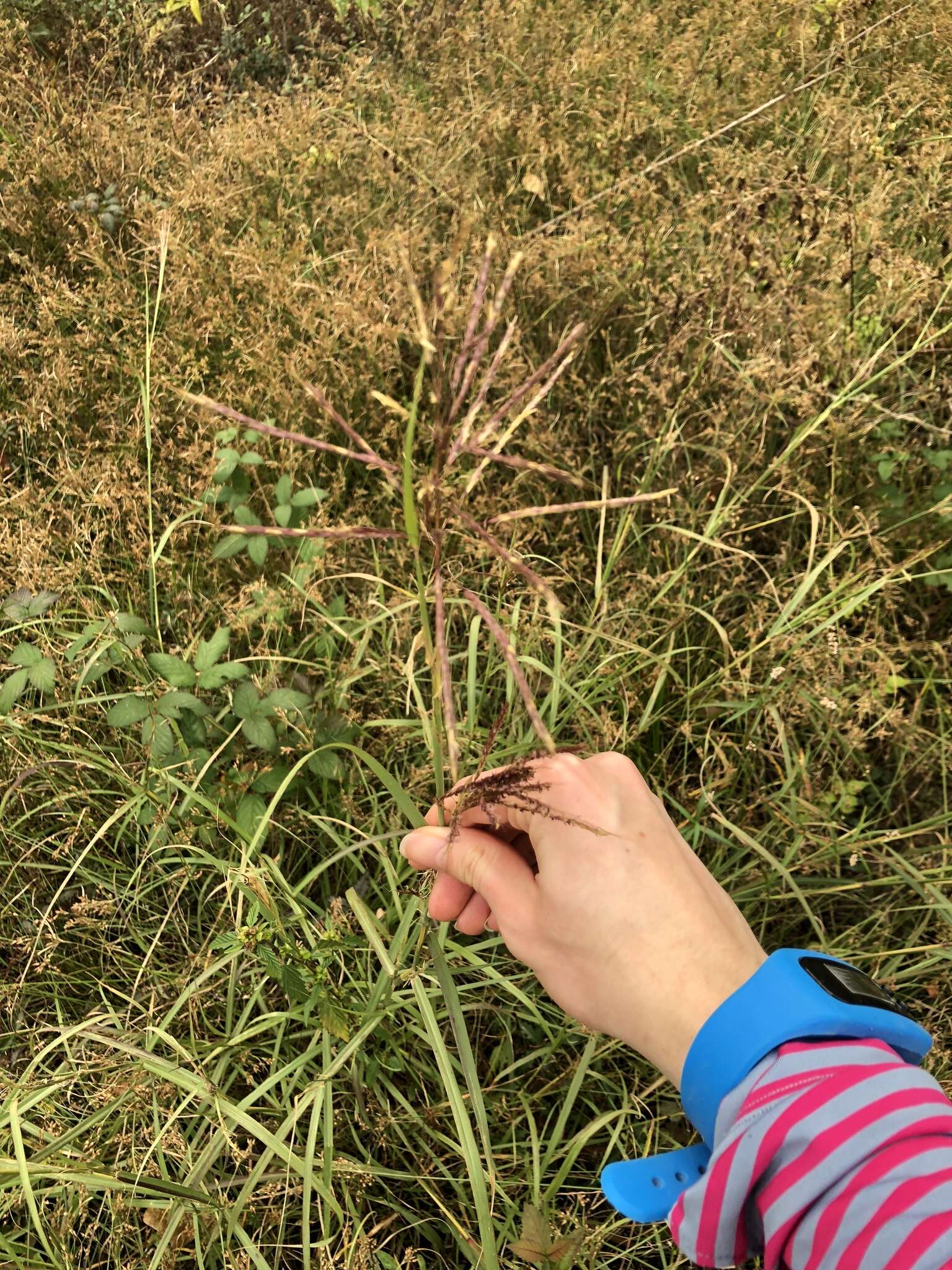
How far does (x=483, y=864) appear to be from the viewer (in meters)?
1.07

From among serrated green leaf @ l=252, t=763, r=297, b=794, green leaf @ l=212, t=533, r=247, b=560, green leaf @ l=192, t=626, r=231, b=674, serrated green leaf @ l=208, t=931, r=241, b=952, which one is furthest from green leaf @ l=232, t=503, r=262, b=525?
serrated green leaf @ l=208, t=931, r=241, b=952

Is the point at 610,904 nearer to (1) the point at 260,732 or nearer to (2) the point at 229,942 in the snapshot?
(2) the point at 229,942

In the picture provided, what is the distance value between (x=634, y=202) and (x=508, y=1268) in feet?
7.92

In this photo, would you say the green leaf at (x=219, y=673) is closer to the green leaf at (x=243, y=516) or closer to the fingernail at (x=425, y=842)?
the green leaf at (x=243, y=516)

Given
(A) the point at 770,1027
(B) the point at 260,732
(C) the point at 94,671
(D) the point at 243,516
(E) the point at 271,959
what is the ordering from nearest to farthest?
1. (A) the point at 770,1027
2. (E) the point at 271,959
3. (B) the point at 260,732
4. (C) the point at 94,671
5. (D) the point at 243,516

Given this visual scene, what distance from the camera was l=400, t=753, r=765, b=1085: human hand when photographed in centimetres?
96

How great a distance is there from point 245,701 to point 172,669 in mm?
137

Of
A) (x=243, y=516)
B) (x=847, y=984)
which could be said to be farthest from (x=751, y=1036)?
(x=243, y=516)

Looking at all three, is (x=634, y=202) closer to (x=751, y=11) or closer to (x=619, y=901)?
(x=751, y=11)

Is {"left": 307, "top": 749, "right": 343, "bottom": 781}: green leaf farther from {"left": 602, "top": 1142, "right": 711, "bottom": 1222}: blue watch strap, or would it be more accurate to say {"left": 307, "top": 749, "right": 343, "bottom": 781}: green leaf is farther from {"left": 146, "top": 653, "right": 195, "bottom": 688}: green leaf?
{"left": 602, "top": 1142, "right": 711, "bottom": 1222}: blue watch strap

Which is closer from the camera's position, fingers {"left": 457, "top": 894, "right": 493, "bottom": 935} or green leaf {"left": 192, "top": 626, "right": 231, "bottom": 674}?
fingers {"left": 457, "top": 894, "right": 493, "bottom": 935}

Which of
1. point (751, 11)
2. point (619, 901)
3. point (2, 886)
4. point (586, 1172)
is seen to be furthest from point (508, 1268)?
point (751, 11)

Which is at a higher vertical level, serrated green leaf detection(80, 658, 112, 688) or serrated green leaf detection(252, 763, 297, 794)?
serrated green leaf detection(80, 658, 112, 688)

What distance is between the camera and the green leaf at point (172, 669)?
4.56 feet
